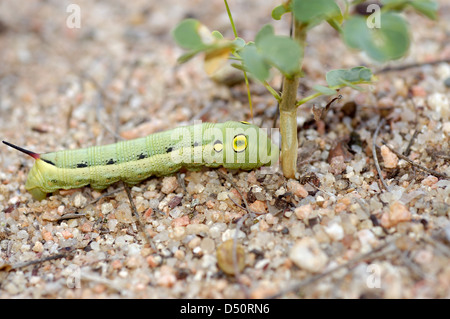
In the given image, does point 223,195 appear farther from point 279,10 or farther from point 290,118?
point 279,10

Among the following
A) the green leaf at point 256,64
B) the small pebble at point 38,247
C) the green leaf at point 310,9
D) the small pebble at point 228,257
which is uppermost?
the green leaf at point 310,9

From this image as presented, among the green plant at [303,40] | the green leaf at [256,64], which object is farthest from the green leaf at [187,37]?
the green leaf at [256,64]

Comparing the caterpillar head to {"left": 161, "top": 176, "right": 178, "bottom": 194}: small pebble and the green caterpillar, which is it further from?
{"left": 161, "top": 176, "right": 178, "bottom": 194}: small pebble

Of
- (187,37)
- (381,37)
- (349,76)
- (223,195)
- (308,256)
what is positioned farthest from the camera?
(223,195)

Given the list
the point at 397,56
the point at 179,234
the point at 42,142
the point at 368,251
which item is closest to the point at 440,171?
the point at 368,251

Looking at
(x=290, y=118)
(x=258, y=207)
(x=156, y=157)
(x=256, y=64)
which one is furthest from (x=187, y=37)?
(x=258, y=207)

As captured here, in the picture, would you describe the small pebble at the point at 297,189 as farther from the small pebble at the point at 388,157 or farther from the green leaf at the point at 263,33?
the green leaf at the point at 263,33
